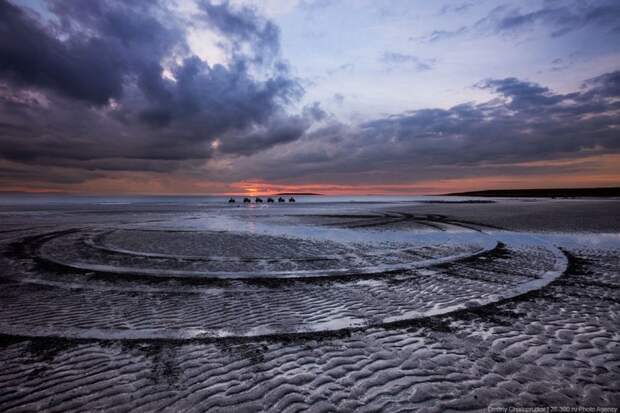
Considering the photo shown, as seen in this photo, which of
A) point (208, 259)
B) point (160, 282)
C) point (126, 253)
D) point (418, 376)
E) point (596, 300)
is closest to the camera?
point (418, 376)

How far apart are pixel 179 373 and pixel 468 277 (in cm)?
880

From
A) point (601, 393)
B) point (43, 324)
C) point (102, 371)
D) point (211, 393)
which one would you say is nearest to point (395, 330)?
point (601, 393)

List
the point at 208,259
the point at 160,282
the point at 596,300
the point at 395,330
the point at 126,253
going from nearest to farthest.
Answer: the point at 395,330, the point at 596,300, the point at 160,282, the point at 208,259, the point at 126,253

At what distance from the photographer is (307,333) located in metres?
5.84

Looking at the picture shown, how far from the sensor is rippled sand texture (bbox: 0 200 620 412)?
3969mm

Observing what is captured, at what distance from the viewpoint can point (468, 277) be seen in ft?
32.2

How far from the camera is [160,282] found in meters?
9.29

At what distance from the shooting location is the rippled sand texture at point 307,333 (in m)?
3.97

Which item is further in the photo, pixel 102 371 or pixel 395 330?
pixel 395 330

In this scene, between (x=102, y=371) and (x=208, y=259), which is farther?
(x=208, y=259)

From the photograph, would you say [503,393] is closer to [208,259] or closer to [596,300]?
[596,300]

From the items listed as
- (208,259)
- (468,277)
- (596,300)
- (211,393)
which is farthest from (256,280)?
(596,300)

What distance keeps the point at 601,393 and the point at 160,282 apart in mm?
9860

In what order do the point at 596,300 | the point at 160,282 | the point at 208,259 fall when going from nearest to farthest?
the point at 596,300
the point at 160,282
the point at 208,259
